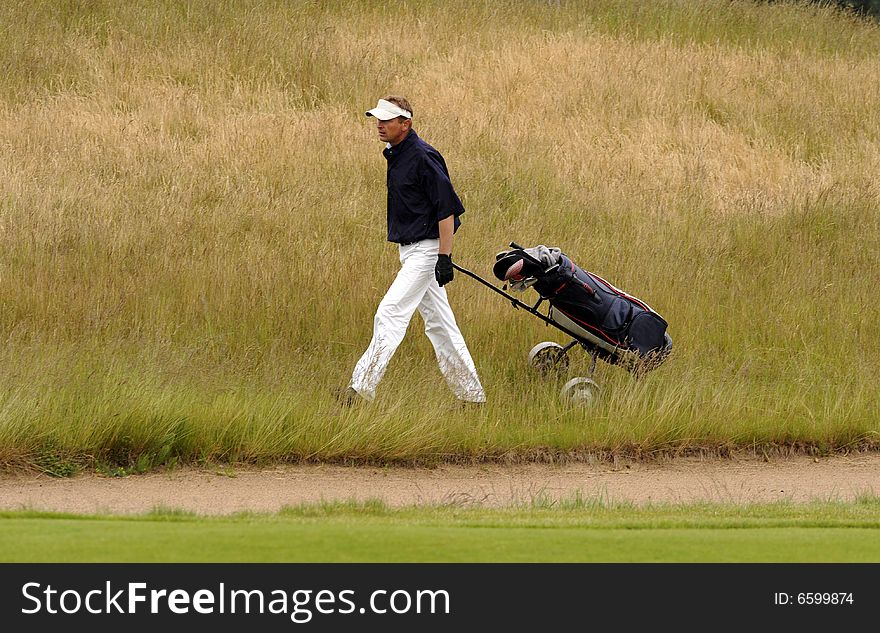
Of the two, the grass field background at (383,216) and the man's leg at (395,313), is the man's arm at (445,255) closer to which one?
the man's leg at (395,313)

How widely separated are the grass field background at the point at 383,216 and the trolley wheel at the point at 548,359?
0.58ft

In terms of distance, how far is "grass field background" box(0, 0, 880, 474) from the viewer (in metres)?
Result: 9.60

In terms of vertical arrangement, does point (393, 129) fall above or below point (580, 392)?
above

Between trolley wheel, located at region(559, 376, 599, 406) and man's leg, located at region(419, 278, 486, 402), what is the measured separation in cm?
72

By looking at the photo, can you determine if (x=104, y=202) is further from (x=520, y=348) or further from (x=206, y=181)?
(x=520, y=348)

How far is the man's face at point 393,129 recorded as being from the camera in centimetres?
914

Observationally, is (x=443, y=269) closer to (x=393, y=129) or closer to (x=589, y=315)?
(x=393, y=129)

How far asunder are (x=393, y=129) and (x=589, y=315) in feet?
7.51

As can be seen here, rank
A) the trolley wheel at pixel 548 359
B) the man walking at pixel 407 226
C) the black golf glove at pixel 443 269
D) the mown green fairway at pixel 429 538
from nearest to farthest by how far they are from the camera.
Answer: the mown green fairway at pixel 429 538, the black golf glove at pixel 443 269, the man walking at pixel 407 226, the trolley wheel at pixel 548 359

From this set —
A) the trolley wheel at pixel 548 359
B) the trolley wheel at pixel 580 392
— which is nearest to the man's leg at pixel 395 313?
the trolley wheel at pixel 580 392

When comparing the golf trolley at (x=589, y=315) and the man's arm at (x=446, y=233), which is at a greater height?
the man's arm at (x=446, y=233)

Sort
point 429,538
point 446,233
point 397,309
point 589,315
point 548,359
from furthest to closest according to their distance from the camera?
point 548,359 < point 589,315 < point 397,309 < point 446,233 < point 429,538

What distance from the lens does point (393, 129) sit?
9180 mm

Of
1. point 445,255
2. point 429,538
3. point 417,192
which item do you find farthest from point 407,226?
point 429,538
